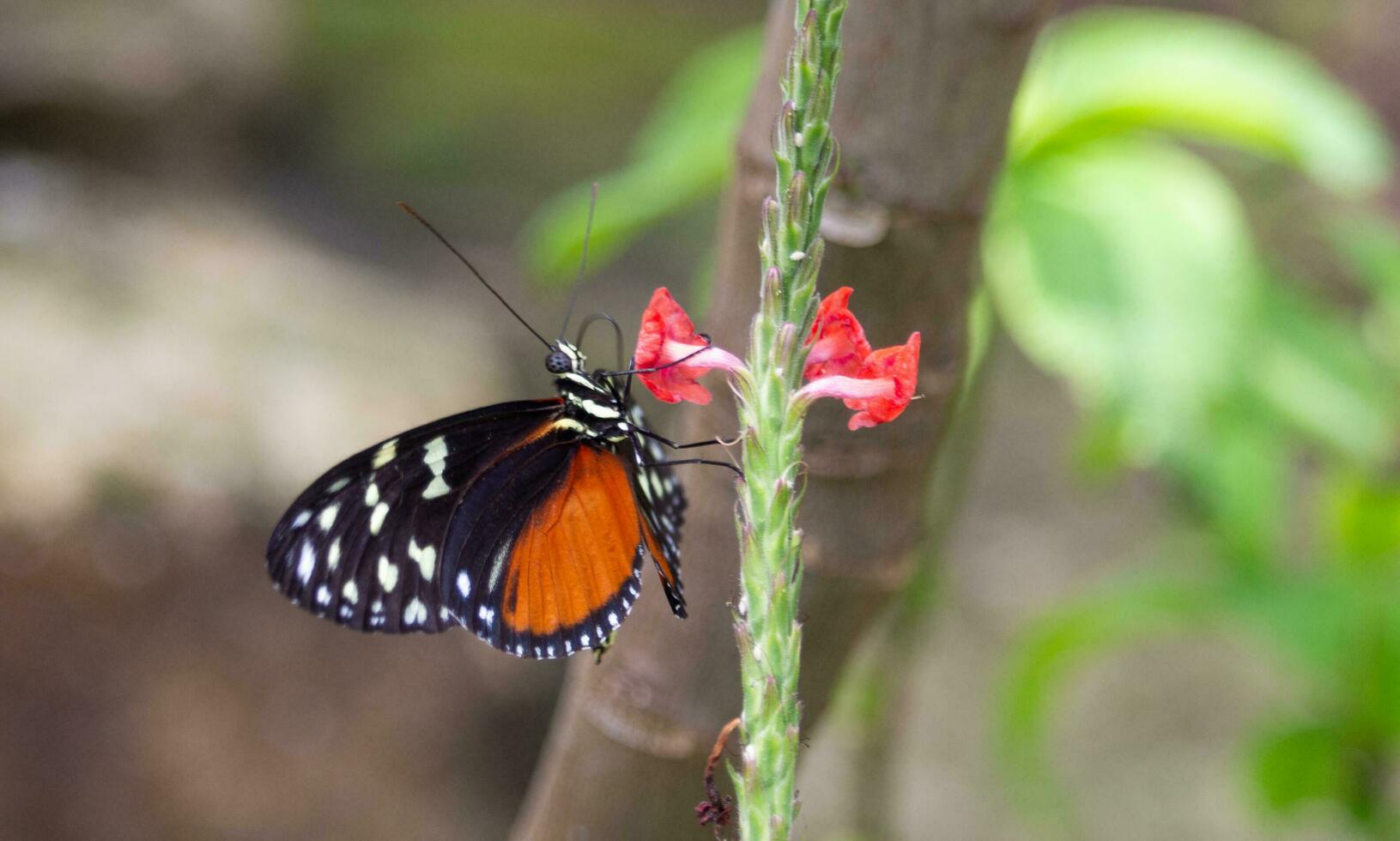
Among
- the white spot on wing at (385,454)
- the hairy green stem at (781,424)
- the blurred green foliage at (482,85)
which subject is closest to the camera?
the hairy green stem at (781,424)

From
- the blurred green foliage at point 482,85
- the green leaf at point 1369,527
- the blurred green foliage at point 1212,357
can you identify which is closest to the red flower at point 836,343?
the blurred green foliage at point 1212,357

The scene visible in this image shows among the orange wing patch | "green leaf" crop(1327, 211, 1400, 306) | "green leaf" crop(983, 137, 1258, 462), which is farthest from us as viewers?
"green leaf" crop(1327, 211, 1400, 306)

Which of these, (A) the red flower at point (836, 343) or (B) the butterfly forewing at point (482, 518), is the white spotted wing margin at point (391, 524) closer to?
(B) the butterfly forewing at point (482, 518)

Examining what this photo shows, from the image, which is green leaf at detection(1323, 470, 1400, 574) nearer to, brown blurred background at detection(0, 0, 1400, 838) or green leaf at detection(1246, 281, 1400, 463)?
green leaf at detection(1246, 281, 1400, 463)

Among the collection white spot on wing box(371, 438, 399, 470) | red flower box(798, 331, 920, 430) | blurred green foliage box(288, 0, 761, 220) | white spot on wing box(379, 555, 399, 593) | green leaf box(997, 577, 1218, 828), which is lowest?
green leaf box(997, 577, 1218, 828)

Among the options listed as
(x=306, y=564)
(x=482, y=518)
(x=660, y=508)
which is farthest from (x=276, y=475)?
(x=660, y=508)

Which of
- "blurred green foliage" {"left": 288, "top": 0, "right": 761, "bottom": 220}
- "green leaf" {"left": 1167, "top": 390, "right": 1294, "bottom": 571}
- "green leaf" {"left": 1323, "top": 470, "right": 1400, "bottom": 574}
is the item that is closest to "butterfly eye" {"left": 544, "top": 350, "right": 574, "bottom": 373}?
"green leaf" {"left": 1167, "top": 390, "right": 1294, "bottom": 571}

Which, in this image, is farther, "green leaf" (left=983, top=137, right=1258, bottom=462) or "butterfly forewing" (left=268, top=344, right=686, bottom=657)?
"green leaf" (left=983, top=137, right=1258, bottom=462)
